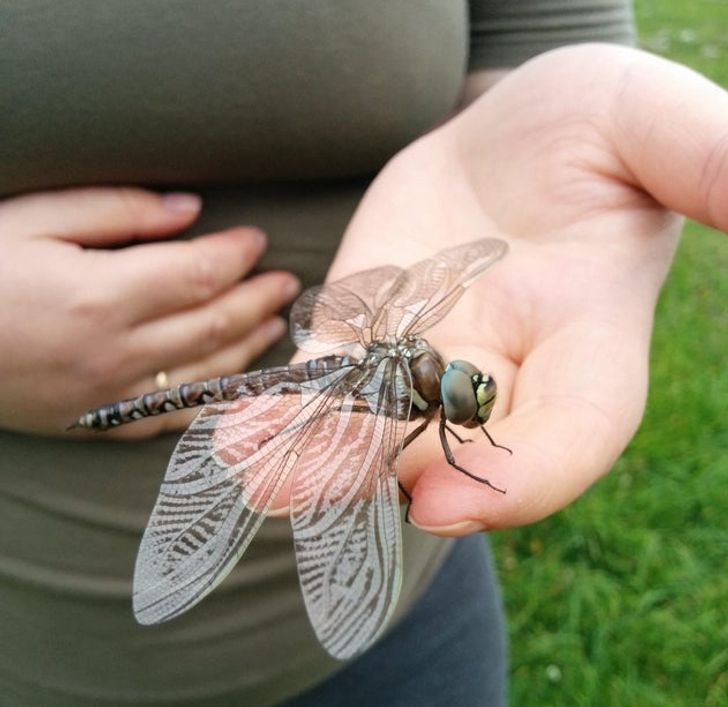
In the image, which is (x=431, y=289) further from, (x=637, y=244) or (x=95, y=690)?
(x=95, y=690)

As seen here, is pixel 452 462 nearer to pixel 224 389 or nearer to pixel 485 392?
pixel 485 392

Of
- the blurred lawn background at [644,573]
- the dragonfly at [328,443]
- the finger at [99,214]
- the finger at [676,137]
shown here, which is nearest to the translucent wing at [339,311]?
the dragonfly at [328,443]

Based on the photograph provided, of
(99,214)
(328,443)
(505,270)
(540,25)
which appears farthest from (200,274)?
(540,25)

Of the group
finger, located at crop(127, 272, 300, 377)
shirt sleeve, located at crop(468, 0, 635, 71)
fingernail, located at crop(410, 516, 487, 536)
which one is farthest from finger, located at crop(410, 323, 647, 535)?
shirt sleeve, located at crop(468, 0, 635, 71)

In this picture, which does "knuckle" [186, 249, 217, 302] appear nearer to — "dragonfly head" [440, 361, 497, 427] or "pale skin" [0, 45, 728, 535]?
"pale skin" [0, 45, 728, 535]

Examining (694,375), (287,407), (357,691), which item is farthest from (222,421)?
(694,375)

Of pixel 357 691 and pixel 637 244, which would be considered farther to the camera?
pixel 357 691

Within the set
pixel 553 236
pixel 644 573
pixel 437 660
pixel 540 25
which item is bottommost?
pixel 644 573
